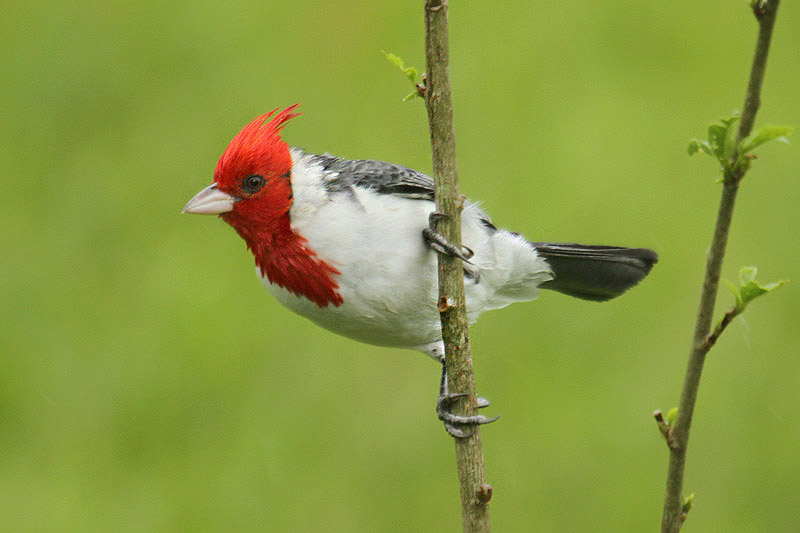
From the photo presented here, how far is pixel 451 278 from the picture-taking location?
2.57 m

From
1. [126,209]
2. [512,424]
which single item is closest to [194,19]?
[126,209]

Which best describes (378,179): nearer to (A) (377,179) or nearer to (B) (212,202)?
(A) (377,179)

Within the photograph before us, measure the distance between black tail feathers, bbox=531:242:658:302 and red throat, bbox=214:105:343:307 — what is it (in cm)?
98

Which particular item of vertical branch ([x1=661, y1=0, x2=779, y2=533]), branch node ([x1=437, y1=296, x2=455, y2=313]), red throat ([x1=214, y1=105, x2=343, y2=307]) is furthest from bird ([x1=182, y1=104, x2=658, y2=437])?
vertical branch ([x1=661, y1=0, x2=779, y2=533])

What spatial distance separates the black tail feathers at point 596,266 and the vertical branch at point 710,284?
159 cm

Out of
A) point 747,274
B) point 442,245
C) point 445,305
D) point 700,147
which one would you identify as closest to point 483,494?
point 445,305

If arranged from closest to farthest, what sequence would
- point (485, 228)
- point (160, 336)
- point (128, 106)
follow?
point (485, 228), point (160, 336), point (128, 106)

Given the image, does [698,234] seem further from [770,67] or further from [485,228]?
[485,228]

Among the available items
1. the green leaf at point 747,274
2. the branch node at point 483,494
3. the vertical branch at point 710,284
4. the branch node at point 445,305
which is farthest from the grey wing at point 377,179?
the vertical branch at point 710,284

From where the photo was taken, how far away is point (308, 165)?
328cm

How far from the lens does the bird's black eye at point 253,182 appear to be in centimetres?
317

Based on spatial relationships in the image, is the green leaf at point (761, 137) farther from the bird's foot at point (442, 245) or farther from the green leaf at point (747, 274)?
the bird's foot at point (442, 245)

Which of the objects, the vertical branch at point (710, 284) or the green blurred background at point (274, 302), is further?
the green blurred background at point (274, 302)

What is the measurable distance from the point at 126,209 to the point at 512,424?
2563mm
